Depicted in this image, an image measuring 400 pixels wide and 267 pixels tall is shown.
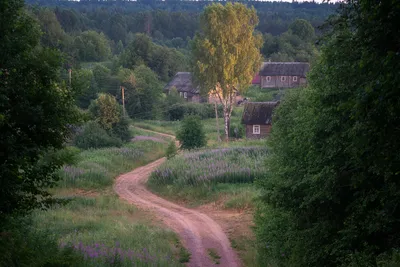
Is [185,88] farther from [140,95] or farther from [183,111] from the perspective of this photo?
[140,95]

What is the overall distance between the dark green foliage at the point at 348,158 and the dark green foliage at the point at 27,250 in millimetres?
5279

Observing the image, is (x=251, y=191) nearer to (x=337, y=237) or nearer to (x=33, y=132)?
(x=337, y=237)

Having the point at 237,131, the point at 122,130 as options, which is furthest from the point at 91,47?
the point at 122,130

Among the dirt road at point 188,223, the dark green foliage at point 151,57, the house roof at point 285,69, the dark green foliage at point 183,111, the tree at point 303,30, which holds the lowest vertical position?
the dirt road at point 188,223

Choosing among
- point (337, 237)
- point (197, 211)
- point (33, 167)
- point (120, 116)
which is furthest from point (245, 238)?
point (120, 116)

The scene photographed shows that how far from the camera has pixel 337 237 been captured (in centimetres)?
1044

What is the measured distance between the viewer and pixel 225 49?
1641 inches

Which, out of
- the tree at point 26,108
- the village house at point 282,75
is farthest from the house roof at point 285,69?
the tree at point 26,108

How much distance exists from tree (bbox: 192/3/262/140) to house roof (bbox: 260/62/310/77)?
34.1 metres

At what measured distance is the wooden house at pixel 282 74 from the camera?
7600cm

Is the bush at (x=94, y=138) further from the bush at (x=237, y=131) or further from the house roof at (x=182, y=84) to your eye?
the house roof at (x=182, y=84)

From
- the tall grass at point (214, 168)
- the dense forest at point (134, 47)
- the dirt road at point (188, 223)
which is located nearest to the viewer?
the dirt road at point (188, 223)

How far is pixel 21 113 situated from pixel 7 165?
42.1 inches

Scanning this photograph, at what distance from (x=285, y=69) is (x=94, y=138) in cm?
4435
